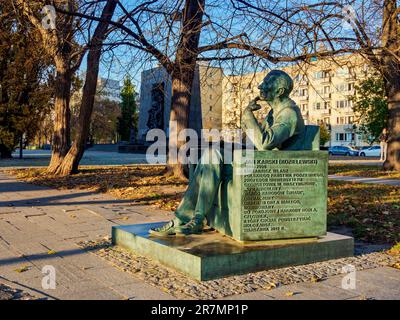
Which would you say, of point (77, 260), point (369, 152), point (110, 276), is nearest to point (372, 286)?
point (110, 276)

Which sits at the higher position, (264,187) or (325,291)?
(264,187)

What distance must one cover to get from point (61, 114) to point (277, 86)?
1390 cm

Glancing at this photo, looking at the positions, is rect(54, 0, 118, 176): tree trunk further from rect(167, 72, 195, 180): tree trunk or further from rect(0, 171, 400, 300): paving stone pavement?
rect(0, 171, 400, 300): paving stone pavement

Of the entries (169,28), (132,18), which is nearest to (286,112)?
(169,28)

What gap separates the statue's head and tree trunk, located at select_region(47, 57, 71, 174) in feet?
44.0

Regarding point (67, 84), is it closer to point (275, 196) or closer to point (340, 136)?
point (275, 196)

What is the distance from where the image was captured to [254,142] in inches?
197

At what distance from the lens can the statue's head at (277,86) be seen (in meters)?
5.14

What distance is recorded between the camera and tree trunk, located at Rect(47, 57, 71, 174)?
17.2m

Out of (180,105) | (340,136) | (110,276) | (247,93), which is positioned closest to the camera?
(110,276)

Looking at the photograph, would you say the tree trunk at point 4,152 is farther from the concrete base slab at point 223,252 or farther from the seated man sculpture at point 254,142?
the seated man sculpture at point 254,142

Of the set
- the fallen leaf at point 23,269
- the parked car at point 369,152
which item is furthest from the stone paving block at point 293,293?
the parked car at point 369,152

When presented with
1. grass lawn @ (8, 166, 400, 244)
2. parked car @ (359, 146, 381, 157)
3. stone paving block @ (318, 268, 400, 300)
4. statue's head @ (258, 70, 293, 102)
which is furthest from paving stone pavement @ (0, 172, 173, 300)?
parked car @ (359, 146, 381, 157)
